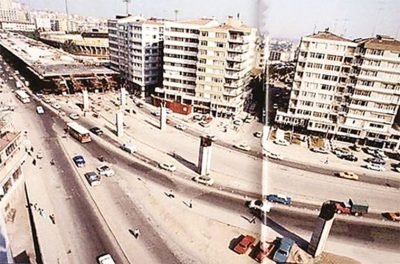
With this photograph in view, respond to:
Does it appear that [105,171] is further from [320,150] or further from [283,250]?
[320,150]

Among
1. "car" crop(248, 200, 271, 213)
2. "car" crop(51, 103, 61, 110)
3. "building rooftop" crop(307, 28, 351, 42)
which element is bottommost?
"car" crop(248, 200, 271, 213)

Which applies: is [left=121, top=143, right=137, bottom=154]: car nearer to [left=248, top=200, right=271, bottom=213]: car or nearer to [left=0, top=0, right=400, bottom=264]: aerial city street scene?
[left=0, top=0, right=400, bottom=264]: aerial city street scene

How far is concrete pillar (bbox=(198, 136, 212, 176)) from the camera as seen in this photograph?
3709cm

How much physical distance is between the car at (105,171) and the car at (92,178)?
2.40 feet

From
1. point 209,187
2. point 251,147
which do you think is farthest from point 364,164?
point 209,187

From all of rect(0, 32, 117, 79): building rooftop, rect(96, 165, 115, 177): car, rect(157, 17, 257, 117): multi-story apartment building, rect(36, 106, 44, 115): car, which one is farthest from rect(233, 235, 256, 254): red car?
rect(0, 32, 117, 79): building rooftop

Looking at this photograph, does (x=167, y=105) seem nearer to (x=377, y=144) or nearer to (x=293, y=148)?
(x=293, y=148)

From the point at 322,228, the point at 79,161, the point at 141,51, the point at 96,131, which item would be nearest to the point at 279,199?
the point at 322,228

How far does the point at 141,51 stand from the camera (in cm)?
6931

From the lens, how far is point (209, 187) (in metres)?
36.5

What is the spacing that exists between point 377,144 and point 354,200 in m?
20.6

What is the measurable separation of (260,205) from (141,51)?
160 ft

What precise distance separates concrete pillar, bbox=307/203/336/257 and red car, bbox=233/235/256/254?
5.22 metres

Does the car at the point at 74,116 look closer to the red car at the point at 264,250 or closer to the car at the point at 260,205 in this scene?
the car at the point at 260,205
